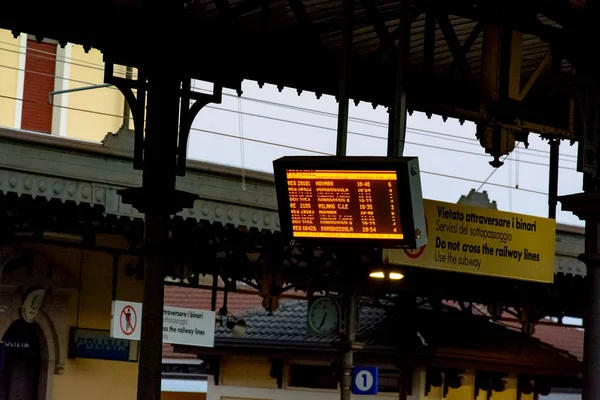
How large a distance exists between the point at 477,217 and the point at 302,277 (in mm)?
10940

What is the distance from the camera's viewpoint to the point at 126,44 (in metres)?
10.4

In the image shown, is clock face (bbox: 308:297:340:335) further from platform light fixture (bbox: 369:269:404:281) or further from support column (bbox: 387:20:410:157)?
support column (bbox: 387:20:410:157)

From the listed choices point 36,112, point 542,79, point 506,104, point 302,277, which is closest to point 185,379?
point 36,112

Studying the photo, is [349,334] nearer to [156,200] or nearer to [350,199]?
[156,200]

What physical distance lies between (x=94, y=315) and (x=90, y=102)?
808 cm

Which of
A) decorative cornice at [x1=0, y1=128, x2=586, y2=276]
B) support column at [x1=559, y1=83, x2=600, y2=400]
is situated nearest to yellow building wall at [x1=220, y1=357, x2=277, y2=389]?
decorative cornice at [x1=0, y1=128, x2=586, y2=276]

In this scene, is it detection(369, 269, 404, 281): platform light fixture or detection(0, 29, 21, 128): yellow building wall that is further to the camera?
detection(0, 29, 21, 128): yellow building wall

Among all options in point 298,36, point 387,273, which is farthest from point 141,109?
point 387,273

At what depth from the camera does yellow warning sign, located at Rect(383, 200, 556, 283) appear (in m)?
11.2

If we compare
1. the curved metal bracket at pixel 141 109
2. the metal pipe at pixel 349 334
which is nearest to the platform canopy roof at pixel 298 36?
the curved metal bracket at pixel 141 109

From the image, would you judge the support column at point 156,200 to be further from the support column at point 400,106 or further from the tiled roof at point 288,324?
the tiled roof at point 288,324

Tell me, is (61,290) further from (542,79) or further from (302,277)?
(542,79)

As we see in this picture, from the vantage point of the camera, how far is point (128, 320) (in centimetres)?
1855

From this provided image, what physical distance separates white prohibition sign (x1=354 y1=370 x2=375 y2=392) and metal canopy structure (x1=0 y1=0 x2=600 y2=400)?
33.6ft
